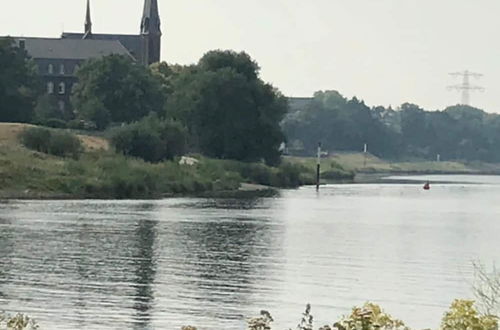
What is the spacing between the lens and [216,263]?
145 feet

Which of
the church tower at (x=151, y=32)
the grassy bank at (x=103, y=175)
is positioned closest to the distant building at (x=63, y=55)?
the church tower at (x=151, y=32)

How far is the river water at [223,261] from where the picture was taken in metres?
31.9

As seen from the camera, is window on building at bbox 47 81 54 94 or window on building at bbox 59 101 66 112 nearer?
window on building at bbox 59 101 66 112

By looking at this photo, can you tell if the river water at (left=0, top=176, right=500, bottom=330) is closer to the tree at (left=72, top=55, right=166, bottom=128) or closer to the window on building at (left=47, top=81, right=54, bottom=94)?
the tree at (left=72, top=55, right=166, bottom=128)

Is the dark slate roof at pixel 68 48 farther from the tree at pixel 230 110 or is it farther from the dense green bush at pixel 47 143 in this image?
the dense green bush at pixel 47 143

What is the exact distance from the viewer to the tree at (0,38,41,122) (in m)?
120

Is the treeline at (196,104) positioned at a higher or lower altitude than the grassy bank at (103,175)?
higher

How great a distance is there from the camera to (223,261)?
45.0 meters

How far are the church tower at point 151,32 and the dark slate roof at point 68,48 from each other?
1308 centimetres

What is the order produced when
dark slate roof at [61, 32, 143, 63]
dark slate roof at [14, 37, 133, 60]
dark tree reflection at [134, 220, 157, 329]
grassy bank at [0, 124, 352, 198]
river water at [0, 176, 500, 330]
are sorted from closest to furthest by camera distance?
dark tree reflection at [134, 220, 157, 329], river water at [0, 176, 500, 330], grassy bank at [0, 124, 352, 198], dark slate roof at [14, 37, 133, 60], dark slate roof at [61, 32, 143, 63]

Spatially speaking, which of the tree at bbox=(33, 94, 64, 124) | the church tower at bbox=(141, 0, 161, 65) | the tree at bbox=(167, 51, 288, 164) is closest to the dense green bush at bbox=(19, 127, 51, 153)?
the tree at bbox=(33, 94, 64, 124)

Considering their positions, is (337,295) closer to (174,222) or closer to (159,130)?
(174,222)

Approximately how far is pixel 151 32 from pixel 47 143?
8810cm

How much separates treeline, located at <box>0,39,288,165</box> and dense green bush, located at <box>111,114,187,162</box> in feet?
10.8
